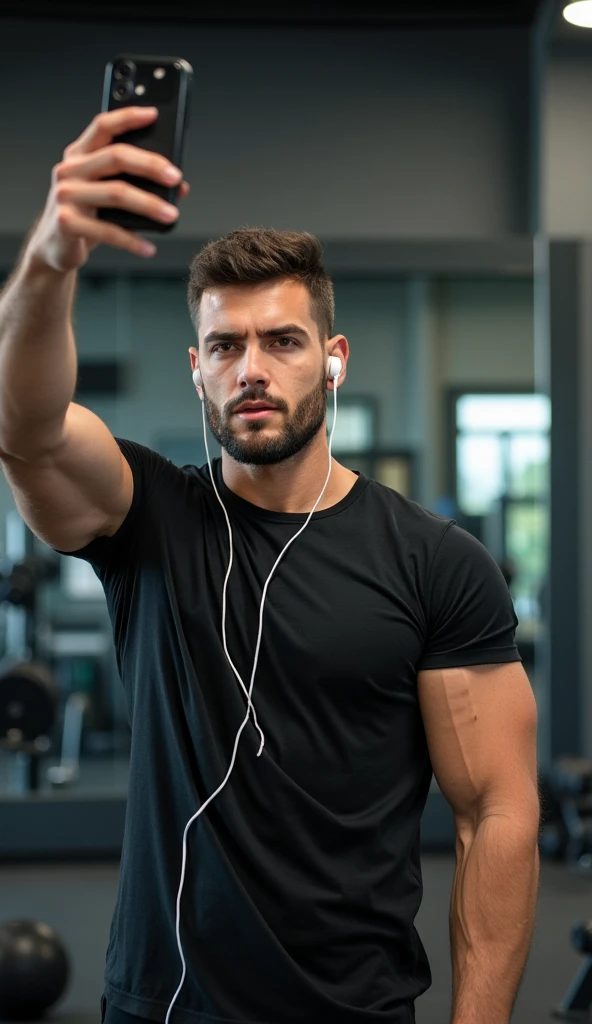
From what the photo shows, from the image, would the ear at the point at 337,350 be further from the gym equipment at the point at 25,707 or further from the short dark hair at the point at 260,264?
the gym equipment at the point at 25,707

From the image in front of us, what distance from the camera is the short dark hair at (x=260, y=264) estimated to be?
4.69 feet

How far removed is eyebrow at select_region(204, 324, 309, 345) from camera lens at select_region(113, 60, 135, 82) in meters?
0.41

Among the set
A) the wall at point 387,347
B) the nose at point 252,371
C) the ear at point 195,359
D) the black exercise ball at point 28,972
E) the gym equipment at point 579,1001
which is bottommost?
the gym equipment at point 579,1001

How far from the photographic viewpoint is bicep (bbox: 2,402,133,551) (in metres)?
1.27

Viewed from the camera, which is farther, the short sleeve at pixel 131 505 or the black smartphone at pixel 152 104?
the short sleeve at pixel 131 505

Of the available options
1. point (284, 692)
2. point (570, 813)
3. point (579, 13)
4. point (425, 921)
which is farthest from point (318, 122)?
point (284, 692)

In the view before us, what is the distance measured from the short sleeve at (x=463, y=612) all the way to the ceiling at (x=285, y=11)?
399 cm

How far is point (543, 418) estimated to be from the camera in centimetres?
499

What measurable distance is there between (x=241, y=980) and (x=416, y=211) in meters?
4.23

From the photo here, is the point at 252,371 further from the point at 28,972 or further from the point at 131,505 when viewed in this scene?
the point at 28,972

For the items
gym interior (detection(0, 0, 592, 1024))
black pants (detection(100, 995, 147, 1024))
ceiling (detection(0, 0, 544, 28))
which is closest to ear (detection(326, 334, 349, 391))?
black pants (detection(100, 995, 147, 1024))

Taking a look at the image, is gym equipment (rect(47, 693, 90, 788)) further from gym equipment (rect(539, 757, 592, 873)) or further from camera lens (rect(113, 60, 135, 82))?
camera lens (rect(113, 60, 135, 82))

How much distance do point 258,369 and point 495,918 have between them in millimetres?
707

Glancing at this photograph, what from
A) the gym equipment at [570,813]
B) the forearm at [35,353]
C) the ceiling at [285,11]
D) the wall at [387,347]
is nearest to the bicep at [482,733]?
the forearm at [35,353]
